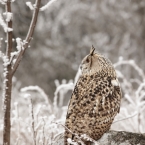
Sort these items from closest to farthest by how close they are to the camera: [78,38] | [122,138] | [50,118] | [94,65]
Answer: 1. [122,138]
2. [94,65]
3. [50,118]
4. [78,38]

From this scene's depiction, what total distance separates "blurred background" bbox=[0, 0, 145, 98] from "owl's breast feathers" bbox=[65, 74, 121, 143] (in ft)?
37.9

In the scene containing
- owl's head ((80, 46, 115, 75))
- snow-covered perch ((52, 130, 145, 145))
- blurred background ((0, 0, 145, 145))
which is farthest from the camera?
blurred background ((0, 0, 145, 145))

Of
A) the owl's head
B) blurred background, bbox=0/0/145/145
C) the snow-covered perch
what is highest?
blurred background, bbox=0/0/145/145

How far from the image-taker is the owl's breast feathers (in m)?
3.08

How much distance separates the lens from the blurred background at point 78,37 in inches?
594

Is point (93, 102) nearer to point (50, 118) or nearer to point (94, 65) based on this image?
point (94, 65)

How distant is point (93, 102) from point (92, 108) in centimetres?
4

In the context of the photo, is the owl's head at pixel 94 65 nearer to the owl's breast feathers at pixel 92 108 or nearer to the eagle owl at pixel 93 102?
the eagle owl at pixel 93 102

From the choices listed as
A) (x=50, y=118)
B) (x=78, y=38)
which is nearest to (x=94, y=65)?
(x=50, y=118)

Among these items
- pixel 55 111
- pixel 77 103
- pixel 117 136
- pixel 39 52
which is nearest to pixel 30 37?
pixel 77 103

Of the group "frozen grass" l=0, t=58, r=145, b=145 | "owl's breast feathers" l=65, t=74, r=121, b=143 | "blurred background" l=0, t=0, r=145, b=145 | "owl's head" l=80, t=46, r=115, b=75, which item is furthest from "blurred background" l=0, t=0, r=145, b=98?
"owl's breast feathers" l=65, t=74, r=121, b=143

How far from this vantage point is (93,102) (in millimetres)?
3104

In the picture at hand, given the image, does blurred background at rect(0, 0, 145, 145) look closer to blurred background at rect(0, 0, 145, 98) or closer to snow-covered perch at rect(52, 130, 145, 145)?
blurred background at rect(0, 0, 145, 98)

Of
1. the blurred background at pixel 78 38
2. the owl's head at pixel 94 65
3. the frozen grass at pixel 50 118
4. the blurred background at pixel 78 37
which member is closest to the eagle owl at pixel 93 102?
the owl's head at pixel 94 65
